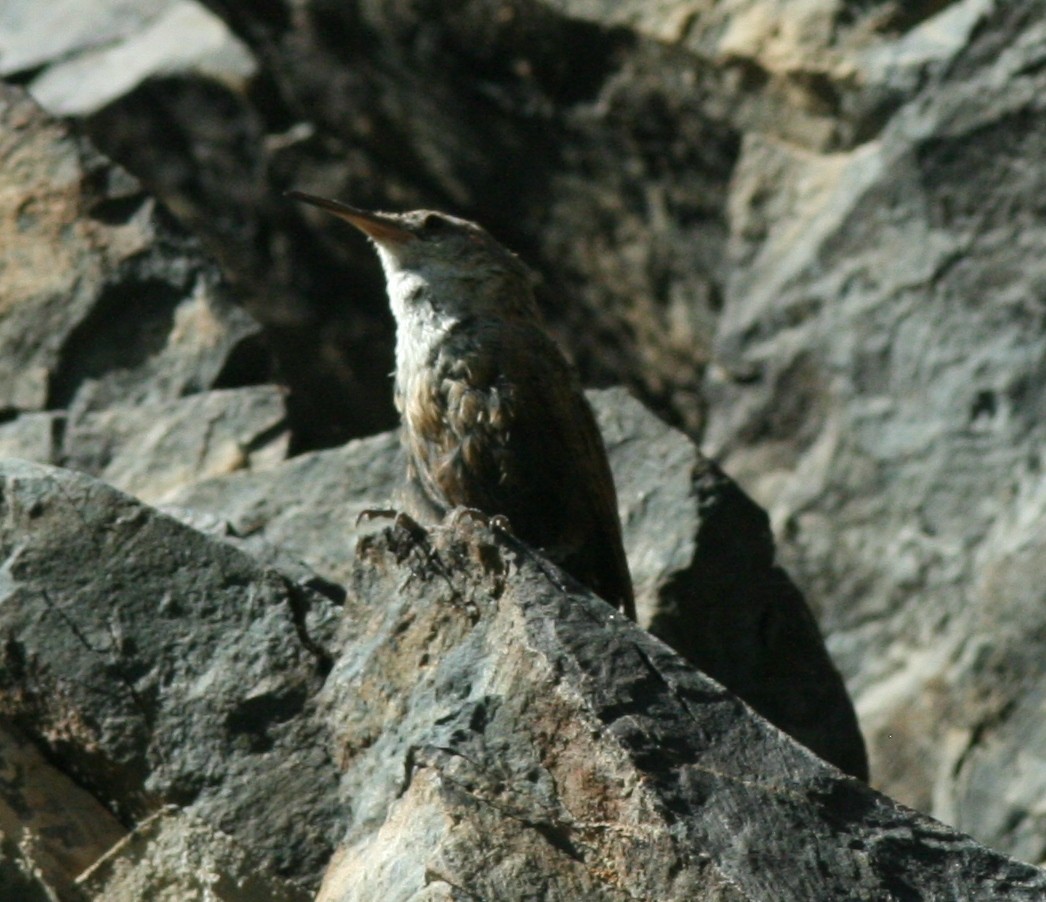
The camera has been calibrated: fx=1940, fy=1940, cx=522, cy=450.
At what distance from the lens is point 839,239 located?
9609 millimetres

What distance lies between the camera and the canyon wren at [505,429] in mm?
6020

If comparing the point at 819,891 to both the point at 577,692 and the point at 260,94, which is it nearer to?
the point at 577,692

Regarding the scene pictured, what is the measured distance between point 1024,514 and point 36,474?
4.64m

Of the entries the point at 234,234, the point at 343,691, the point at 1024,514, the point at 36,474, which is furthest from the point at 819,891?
the point at 234,234

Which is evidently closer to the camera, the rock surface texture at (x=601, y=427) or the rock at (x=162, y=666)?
the rock surface texture at (x=601, y=427)

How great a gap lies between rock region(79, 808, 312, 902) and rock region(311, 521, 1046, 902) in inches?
10.2

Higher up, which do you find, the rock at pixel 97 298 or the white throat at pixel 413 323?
the rock at pixel 97 298

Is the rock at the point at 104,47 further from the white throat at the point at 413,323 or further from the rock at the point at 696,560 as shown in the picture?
the white throat at the point at 413,323

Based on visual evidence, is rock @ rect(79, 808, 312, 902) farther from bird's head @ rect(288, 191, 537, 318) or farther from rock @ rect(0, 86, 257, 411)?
rock @ rect(0, 86, 257, 411)

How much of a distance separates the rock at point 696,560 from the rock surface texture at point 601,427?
0.05 ft

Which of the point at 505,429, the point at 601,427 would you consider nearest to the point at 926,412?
the point at 601,427

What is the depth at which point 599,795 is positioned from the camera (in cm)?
450

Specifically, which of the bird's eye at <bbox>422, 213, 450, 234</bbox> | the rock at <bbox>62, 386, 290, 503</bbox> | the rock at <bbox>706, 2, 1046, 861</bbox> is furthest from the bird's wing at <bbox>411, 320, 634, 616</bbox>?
the rock at <bbox>706, 2, 1046, 861</bbox>

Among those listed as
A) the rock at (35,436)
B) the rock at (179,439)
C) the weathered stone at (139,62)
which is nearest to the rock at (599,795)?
the rock at (179,439)
